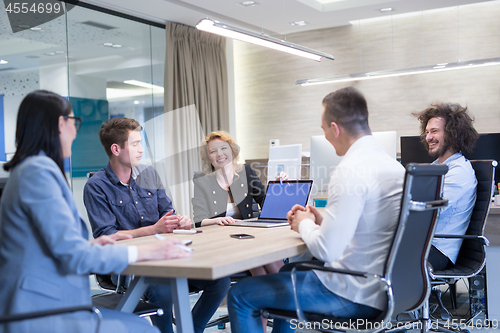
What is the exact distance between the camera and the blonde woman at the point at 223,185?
3.36m

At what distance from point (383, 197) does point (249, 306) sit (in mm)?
712

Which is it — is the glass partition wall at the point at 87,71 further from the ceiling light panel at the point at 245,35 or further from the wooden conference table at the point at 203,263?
the wooden conference table at the point at 203,263

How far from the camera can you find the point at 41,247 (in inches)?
58.8

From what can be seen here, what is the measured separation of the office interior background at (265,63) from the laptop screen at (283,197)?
328cm

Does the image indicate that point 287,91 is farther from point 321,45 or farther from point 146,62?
point 146,62

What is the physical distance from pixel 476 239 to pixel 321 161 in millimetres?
1351

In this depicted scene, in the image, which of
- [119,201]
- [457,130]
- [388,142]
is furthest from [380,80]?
[119,201]

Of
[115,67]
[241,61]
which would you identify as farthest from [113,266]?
[241,61]

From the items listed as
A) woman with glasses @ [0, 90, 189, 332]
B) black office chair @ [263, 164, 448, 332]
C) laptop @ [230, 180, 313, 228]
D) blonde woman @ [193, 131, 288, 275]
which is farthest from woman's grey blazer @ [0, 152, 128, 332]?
blonde woman @ [193, 131, 288, 275]

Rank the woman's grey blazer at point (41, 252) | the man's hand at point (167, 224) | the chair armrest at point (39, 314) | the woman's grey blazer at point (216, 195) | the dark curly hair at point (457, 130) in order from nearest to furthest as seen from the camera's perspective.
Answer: the chair armrest at point (39, 314) → the woman's grey blazer at point (41, 252) → the man's hand at point (167, 224) → the dark curly hair at point (457, 130) → the woman's grey blazer at point (216, 195)

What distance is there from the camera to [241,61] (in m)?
8.06

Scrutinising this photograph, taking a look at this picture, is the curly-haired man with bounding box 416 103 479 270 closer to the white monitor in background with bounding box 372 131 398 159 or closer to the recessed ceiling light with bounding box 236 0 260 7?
the white monitor in background with bounding box 372 131 398 159

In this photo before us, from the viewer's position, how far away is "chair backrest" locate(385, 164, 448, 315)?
1692 millimetres

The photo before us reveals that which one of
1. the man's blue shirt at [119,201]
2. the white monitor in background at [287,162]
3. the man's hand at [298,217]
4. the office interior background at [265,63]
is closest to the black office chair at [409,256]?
the man's hand at [298,217]
